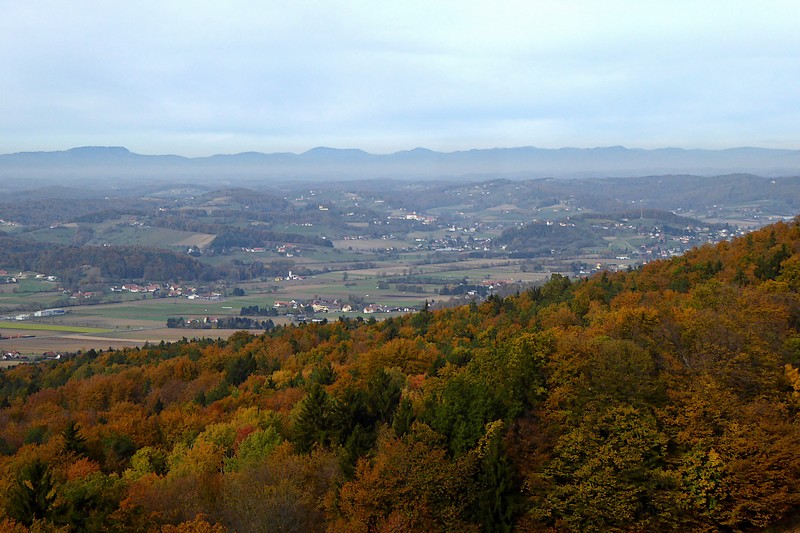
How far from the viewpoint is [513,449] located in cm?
2569

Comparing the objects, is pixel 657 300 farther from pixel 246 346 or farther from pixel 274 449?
pixel 246 346

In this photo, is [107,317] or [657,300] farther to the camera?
[107,317]

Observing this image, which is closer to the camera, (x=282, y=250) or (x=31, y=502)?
(x=31, y=502)

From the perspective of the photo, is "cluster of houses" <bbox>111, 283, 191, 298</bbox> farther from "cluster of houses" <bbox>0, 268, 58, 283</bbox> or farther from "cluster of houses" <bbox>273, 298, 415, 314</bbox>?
"cluster of houses" <bbox>273, 298, 415, 314</bbox>

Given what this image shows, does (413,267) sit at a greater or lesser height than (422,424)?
lesser

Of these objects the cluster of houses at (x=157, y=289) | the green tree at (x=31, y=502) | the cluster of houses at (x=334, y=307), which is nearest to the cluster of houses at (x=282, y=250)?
the cluster of houses at (x=157, y=289)

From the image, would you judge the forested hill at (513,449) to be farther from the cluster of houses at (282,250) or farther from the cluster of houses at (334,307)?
the cluster of houses at (282,250)

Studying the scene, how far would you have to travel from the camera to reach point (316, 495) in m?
26.2

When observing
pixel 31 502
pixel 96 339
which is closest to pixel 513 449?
pixel 31 502

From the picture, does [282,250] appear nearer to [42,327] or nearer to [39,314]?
[39,314]

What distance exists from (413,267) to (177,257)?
54789 millimetres

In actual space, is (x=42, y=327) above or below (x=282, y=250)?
below

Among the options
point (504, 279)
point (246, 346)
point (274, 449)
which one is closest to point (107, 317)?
point (246, 346)

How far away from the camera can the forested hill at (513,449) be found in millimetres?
22812
